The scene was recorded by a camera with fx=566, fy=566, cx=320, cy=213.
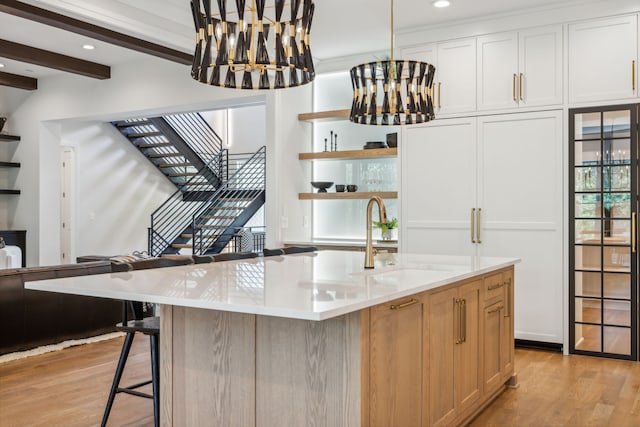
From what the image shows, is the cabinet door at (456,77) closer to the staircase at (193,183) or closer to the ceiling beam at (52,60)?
the ceiling beam at (52,60)

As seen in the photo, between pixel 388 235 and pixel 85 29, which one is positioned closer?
pixel 85 29

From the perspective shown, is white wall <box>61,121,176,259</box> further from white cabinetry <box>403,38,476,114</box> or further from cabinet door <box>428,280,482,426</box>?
cabinet door <box>428,280,482,426</box>

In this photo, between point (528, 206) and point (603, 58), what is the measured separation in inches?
53.9

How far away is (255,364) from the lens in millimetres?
2303

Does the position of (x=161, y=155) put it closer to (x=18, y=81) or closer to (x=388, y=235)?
(x=18, y=81)

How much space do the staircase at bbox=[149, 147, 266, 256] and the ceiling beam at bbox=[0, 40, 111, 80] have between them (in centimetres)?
277

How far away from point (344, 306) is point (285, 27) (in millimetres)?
1631

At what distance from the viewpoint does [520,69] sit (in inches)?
200

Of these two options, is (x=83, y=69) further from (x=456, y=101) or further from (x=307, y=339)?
(x=307, y=339)

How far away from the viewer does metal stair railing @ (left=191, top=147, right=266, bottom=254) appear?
9.34 meters

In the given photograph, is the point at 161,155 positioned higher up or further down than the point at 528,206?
higher up

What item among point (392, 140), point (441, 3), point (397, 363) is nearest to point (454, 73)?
point (441, 3)

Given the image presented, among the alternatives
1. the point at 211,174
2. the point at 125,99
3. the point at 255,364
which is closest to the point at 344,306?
the point at 255,364

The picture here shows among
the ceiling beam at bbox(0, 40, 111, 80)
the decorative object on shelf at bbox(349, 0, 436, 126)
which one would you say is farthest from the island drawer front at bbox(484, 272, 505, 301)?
the ceiling beam at bbox(0, 40, 111, 80)
